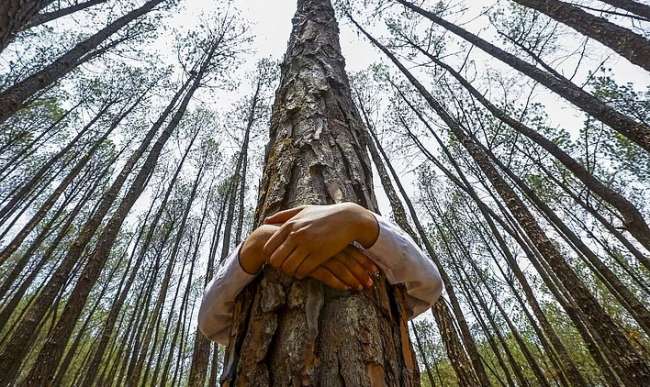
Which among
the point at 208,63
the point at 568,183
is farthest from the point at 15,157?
the point at 568,183

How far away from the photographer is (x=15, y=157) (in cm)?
1135

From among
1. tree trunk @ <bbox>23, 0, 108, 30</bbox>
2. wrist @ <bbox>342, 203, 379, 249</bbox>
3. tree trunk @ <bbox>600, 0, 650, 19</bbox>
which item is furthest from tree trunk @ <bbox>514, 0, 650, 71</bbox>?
tree trunk @ <bbox>23, 0, 108, 30</bbox>

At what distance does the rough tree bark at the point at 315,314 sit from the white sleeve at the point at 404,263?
51 millimetres

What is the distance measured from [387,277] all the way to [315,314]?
0.83ft

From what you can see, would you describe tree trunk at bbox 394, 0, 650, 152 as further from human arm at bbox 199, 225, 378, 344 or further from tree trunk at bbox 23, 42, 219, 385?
tree trunk at bbox 23, 42, 219, 385

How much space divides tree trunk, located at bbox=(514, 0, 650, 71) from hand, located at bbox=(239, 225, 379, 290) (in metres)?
4.84

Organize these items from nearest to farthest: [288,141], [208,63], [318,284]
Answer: [318,284]
[288,141]
[208,63]

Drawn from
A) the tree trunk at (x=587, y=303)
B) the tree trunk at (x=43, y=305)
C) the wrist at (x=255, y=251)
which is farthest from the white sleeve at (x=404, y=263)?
the tree trunk at (x=43, y=305)

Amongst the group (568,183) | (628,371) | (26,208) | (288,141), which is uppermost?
(26,208)

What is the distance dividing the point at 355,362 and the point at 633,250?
10932 millimetres

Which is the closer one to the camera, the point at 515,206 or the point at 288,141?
the point at 288,141

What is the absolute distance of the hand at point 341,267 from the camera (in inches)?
32.6

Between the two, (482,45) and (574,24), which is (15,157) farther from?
(574,24)

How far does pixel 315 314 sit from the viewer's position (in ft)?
2.65
